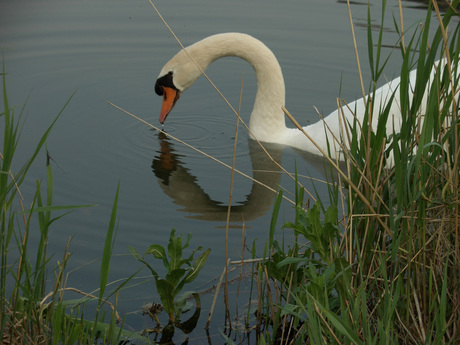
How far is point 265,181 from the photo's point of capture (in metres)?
5.70

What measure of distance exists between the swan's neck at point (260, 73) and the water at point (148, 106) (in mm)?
256

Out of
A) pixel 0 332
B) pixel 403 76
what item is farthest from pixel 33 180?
pixel 403 76

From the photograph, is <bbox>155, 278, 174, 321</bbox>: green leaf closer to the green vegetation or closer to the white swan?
the green vegetation

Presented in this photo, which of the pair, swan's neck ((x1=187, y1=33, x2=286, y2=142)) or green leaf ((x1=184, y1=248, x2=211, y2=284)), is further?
swan's neck ((x1=187, y1=33, x2=286, y2=142))

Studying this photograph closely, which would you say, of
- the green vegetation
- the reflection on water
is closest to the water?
the reflection on water

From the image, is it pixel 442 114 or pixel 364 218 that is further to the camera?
pixel 364 218

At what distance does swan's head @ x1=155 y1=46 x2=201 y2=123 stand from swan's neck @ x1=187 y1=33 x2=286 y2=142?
96 millimetres

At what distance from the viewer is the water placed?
4.61 metres

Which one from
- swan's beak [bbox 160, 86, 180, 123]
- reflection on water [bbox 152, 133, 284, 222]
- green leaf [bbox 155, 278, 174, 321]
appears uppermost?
swan's beak [bbox 160, 86, 180, 123]

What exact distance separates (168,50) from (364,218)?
597 cm

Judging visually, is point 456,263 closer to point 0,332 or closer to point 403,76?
point 403,76

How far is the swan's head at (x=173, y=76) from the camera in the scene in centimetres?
667

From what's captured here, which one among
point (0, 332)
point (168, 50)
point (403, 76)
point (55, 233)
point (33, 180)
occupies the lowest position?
point (0, 332)

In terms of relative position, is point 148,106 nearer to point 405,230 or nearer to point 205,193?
point 205,193
